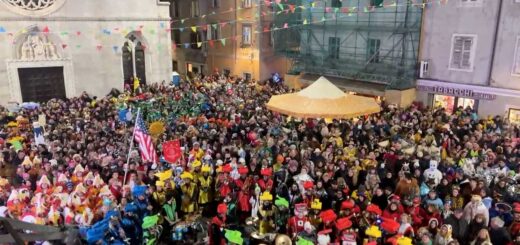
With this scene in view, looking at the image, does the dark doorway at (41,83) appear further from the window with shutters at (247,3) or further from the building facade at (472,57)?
the building facade at (472,57)

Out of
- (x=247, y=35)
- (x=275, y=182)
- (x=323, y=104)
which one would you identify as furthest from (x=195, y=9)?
(x=275, y=182)

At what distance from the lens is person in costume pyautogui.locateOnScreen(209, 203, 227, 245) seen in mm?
9375

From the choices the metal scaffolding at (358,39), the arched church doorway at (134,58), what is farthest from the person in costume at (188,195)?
the arched church doorway at (134,58)

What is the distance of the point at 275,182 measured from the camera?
10.9m

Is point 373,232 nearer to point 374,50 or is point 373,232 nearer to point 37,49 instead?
point 374,50

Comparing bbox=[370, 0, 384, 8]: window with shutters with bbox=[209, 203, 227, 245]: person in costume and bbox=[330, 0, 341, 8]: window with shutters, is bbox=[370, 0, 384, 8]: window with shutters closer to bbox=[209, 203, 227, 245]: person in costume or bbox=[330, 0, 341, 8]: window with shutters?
bbox=[330, 0, 341, 8]: window with shutters

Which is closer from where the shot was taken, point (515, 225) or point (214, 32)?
point (515, 225)

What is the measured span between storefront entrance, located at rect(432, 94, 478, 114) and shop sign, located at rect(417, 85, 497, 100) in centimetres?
34

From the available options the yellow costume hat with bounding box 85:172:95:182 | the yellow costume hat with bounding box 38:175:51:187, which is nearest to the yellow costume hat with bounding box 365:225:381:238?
the yellow costume hat with bounding box 85:172:95:182

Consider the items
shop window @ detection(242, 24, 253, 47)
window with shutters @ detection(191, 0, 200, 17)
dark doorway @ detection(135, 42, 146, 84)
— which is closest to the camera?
dark doorway @ detection(135, 42, 146, 84)

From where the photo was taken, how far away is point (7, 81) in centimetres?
2194

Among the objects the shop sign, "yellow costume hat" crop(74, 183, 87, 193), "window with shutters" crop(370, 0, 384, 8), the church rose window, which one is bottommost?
"yellow costume hat" crop(74, 183, 87, 193)

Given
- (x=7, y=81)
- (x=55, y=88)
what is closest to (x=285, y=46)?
(x=55, y=88)

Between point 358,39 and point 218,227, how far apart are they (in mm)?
17151
